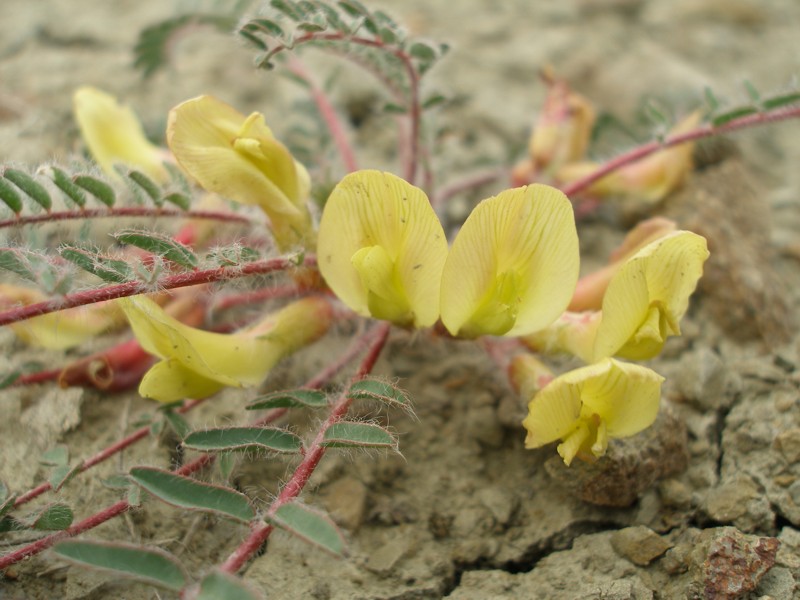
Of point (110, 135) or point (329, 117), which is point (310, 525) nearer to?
point (110, 135)

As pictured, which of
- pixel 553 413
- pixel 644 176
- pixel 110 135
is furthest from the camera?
pixel 644 176

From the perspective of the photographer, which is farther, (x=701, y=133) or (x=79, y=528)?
(x=701, y=133)

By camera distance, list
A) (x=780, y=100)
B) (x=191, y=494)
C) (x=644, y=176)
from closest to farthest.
A: (x=191, y=494), (x=780, y=100), (x=644, y=176)

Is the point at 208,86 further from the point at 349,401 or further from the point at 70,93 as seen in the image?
the point at 349,401

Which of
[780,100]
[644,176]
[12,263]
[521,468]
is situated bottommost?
[521,468]

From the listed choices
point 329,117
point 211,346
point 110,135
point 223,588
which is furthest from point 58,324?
point 329,117

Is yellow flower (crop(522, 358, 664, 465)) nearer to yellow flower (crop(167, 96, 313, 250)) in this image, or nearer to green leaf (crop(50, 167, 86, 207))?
yellow flower (crop(167, 96, 313, 250))

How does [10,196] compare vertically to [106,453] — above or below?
above

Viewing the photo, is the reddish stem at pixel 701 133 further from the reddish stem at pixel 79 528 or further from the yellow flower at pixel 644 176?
the reddish stem at pixel 79 528
